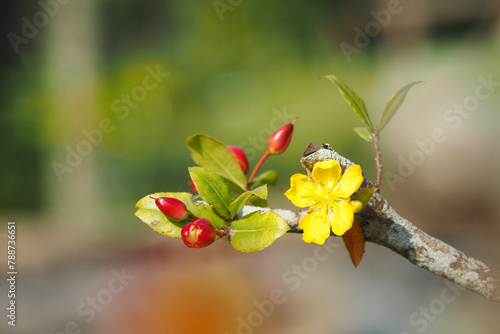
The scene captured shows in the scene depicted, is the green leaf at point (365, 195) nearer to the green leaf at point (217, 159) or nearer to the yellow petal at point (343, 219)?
the yellow petal at point (343, 219)

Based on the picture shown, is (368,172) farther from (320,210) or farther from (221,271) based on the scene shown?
(320,210)

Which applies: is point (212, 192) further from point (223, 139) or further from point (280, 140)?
point (223, 139)

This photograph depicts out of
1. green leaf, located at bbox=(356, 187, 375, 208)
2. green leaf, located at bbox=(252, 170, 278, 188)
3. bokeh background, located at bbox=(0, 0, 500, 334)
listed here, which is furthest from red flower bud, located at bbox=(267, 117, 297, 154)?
bokeh background, located at bbox=(0, 0, 500, 334)

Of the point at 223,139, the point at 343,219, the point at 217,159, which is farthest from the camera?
the point at 223,139

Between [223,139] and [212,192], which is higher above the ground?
[212,192]

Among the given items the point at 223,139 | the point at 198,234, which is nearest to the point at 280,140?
the point at 198,234

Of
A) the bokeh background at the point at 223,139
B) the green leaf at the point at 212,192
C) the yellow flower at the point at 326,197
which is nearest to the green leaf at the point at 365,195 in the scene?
the yellow flower at the point at 326,197
